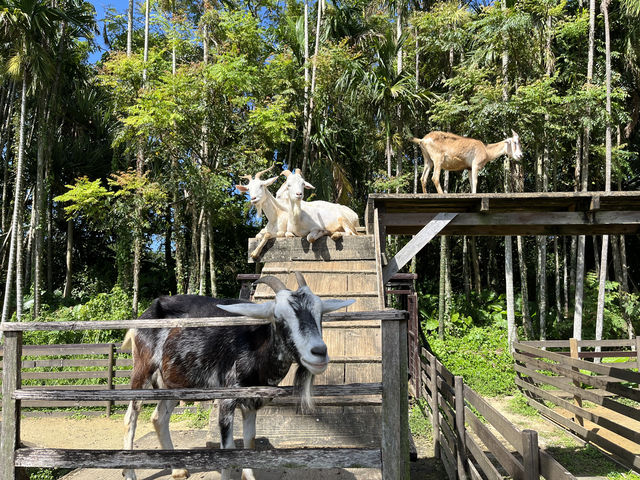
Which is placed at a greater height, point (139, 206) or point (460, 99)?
point (460, 99)

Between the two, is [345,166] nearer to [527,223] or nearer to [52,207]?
[527,223]

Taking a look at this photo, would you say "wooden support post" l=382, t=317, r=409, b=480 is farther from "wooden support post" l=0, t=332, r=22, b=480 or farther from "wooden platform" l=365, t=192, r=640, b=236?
"wooden platform" l=365, t=192, r=640, b=236

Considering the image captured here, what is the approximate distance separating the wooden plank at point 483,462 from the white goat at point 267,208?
3.77 metres

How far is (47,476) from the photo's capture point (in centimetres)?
513

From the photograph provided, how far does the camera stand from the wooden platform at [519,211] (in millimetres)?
6199

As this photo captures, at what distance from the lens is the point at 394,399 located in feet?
8.23

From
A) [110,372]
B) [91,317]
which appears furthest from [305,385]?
[91,317]

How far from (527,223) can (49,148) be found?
15.4 m

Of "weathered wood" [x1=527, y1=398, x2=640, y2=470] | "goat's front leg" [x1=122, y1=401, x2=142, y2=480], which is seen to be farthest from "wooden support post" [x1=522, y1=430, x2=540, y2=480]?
"weathered wood" [x1=527, y1=398, x2=640, y2=470]

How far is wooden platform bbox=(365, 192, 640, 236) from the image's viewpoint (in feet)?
20.3

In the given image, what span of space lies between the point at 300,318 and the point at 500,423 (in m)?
1.76

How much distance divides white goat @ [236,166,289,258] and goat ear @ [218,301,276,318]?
3905 millimetres

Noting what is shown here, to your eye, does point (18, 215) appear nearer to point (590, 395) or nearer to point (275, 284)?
point (275, 284)

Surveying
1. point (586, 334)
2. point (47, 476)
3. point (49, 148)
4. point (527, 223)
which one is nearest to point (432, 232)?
point (527, 223)
